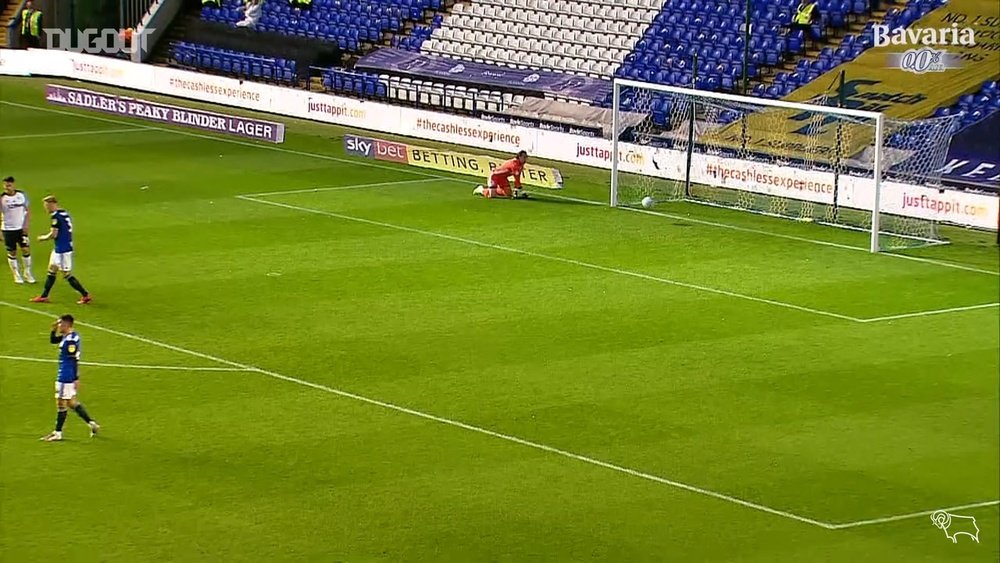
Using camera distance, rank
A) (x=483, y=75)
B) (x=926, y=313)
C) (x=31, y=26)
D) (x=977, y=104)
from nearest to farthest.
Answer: (x=926, y=313), (x=977, y=104), (x=483, y=75), (x=31, y=26)

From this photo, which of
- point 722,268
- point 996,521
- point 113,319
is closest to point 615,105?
point 722,268

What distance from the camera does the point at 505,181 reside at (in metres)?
32.0

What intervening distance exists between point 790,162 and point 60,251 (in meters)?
13.7

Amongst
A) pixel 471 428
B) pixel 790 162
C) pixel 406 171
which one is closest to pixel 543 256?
pixel 790 162

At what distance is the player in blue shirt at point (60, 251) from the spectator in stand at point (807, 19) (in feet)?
66.0

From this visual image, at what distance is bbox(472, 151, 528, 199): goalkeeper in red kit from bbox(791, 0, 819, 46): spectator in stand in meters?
9.54

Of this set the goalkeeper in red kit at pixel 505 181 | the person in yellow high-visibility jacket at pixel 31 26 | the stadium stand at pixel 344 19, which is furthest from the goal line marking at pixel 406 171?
the person in yellow high-visibility jacket at pixel 31 26

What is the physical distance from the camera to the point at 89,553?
46.9 feet

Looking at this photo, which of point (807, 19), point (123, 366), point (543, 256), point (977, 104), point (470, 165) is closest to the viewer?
point (123, 366)

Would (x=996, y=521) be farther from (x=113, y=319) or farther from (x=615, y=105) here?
(x=615, y=105)

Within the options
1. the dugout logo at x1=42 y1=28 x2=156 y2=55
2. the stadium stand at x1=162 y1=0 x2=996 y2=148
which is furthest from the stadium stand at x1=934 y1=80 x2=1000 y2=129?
the dugout logo at x1=42 y1=28 x2=156 y2=55

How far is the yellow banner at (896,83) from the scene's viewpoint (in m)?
31.0

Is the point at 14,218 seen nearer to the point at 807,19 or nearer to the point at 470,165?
the point at 470,165

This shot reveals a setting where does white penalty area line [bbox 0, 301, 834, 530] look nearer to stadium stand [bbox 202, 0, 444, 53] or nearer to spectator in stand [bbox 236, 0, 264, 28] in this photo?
stadium stand [bbox 202, 0, 444, 53]
